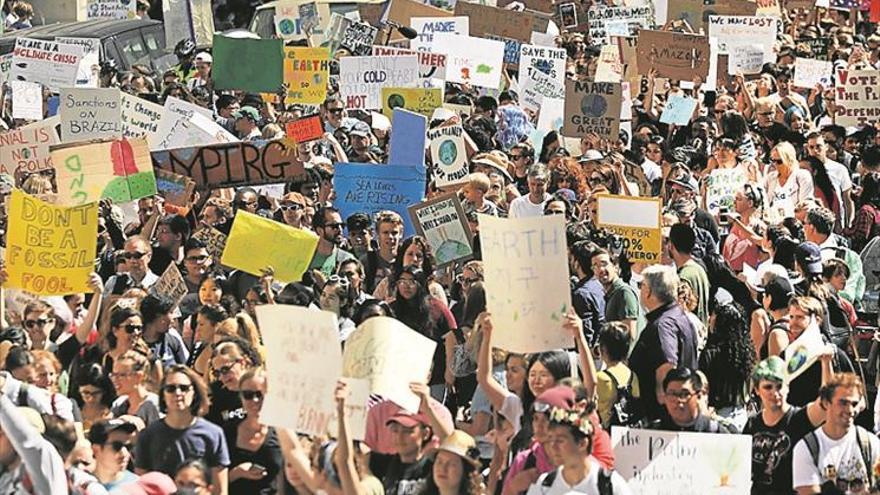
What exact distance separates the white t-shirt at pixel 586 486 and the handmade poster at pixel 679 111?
11.1 m

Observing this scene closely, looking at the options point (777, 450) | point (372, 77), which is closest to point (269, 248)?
point (777, 450)

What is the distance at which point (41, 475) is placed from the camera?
7.63 meters

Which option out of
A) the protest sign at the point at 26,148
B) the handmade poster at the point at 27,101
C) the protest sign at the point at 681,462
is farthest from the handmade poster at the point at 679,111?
the protest sign at the point at 681,462

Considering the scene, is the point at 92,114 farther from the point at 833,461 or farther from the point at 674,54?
the point at 833,461

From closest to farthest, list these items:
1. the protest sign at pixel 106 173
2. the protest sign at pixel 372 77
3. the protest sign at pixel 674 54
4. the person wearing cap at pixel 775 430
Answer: the person wearing cap at pixel 775 430 < the protest sign at pixel 106 173 < the protest sign at pixel 372 77 < the protest sign at pixel 674 54

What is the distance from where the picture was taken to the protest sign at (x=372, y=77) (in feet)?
63.3

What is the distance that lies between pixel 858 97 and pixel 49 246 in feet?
30.7

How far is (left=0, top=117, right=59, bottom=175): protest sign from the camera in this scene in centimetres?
1556

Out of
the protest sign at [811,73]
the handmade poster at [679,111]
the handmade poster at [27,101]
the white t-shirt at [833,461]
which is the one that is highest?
the white t-shirt at [833,461]

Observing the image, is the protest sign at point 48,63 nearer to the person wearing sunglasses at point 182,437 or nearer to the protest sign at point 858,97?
the protest sign at point 858,97

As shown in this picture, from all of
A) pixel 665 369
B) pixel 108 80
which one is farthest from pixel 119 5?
pixel 665 369

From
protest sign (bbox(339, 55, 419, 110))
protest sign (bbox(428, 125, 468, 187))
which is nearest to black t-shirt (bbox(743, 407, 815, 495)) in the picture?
protest sign (bbox(428, 125, 468, 187))

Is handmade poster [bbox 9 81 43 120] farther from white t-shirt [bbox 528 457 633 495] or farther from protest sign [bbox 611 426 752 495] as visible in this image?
white t-shirt [bbox 528 457 633 495]

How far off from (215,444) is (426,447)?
0.85 meters
